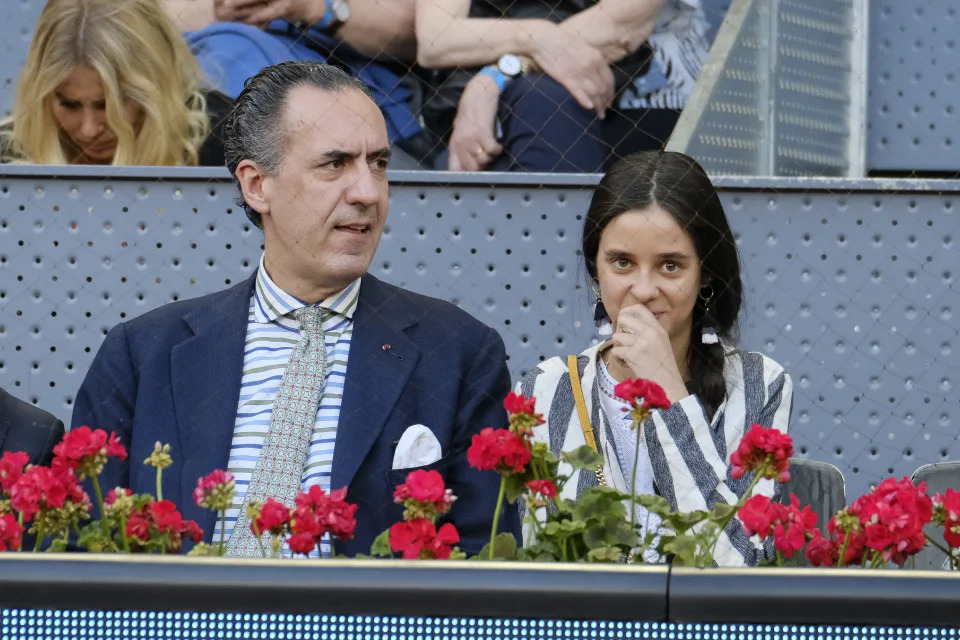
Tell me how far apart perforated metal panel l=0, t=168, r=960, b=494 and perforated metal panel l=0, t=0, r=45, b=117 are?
205 millimetres

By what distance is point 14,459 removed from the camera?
140cm

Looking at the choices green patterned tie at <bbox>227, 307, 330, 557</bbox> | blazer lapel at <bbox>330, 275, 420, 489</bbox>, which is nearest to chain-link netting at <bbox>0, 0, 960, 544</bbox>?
blazer lapel at <bbox>330, 275, 420, 489</bbox>

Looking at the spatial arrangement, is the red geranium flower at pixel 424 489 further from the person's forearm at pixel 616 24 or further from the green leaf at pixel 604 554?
the person's forearm at pixel 616 24

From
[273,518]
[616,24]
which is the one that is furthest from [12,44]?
[273,518]

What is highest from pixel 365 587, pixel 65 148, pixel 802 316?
pixel 65 148

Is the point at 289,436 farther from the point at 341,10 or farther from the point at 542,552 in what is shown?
the point at 341,10

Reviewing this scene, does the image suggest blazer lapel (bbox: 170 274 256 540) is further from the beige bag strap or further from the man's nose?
the beige bag strap

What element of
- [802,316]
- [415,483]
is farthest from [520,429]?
[802,316]

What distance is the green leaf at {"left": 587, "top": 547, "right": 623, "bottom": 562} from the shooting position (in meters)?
1.29

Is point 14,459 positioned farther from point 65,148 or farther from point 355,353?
point 65,148

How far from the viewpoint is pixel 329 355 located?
1847 millimetres

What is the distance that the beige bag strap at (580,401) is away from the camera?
1.88 meters

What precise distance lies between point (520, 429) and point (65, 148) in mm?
1606

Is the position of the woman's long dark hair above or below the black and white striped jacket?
above
